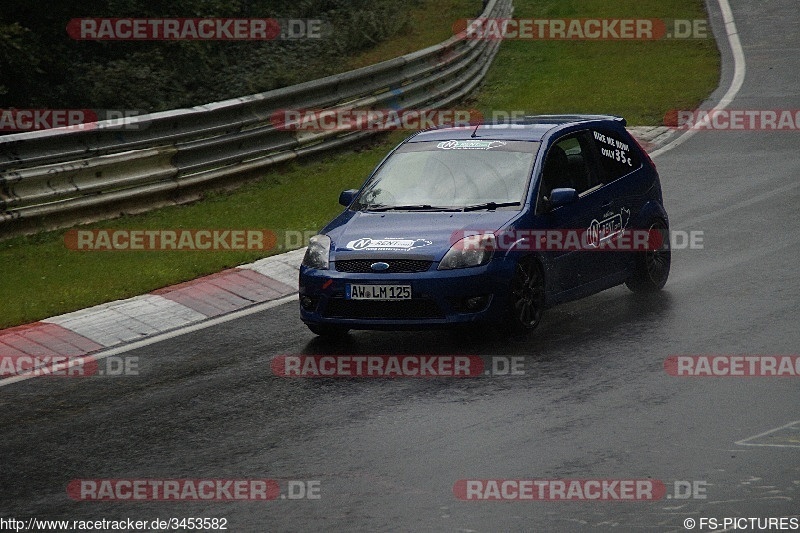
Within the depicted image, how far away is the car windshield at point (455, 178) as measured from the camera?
11.0 m

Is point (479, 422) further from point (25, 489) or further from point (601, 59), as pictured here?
point (601, 59)

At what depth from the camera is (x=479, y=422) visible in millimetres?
8359

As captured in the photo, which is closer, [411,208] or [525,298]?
[525,298]

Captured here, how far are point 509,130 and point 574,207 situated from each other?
0.95 m

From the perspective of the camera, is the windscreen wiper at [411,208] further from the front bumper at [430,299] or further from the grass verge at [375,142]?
the grass verge at [375,142]

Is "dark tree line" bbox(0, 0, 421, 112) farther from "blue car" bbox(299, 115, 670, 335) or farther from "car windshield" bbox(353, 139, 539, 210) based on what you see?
"blue car" bbox(299, 115, 670, 335)

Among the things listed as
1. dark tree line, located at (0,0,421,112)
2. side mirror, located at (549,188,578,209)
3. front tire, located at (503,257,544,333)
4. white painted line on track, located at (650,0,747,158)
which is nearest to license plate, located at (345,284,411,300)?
front tire, located at (503,257,544,333)

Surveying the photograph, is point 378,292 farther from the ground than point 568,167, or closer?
closer

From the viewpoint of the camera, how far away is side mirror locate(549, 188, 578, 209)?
10.8 metres

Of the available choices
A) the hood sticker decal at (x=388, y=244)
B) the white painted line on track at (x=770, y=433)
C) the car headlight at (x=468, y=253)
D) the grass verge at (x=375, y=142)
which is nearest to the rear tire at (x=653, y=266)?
the car headlight at (x=468, y=253)

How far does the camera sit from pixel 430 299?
10.1 m

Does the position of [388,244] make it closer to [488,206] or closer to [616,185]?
[488,206]

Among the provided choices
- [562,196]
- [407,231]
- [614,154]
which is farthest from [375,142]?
[407,231]

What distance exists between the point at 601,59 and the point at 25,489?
19508mm
